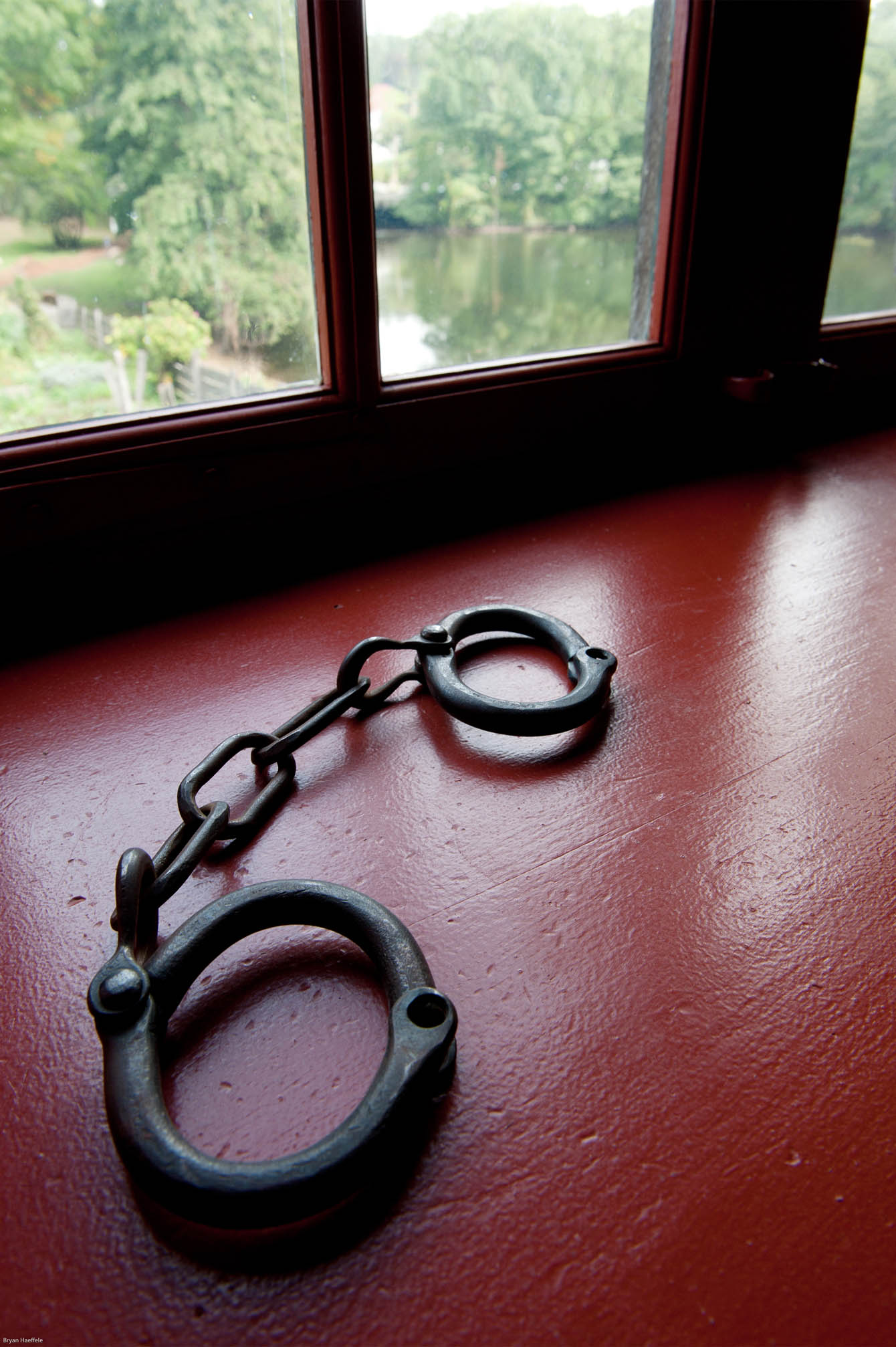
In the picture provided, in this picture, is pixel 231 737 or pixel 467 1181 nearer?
pixel 467 1181

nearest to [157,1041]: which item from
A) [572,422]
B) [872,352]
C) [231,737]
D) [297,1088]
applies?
[297,1088]

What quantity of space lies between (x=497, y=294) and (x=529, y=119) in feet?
0.96

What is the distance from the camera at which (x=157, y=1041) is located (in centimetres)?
65

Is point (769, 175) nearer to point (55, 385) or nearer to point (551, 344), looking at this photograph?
point (551, 344)

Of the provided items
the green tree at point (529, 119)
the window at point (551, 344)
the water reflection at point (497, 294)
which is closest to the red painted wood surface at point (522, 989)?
the window at point (551, 344)

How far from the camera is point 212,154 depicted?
51.9 inches

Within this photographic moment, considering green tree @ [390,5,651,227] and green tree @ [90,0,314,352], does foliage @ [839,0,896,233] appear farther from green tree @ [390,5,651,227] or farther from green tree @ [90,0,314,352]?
green tree @ [90,0,314,352]

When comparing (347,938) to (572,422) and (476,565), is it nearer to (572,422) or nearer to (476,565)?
(476,565)

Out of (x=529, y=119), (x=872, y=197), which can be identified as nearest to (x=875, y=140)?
(x=872, y=197)

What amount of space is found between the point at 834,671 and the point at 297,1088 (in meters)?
0.84

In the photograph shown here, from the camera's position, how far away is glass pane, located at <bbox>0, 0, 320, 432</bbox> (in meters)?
1.18

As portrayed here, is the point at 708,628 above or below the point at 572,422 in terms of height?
below

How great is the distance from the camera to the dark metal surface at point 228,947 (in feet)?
1.80

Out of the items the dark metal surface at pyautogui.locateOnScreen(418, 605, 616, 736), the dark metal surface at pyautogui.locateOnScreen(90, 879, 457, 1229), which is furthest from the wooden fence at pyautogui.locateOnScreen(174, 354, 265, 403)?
the dark metal surface at pyautogui.locateOnScreen(90, 879, 457, 1229)
